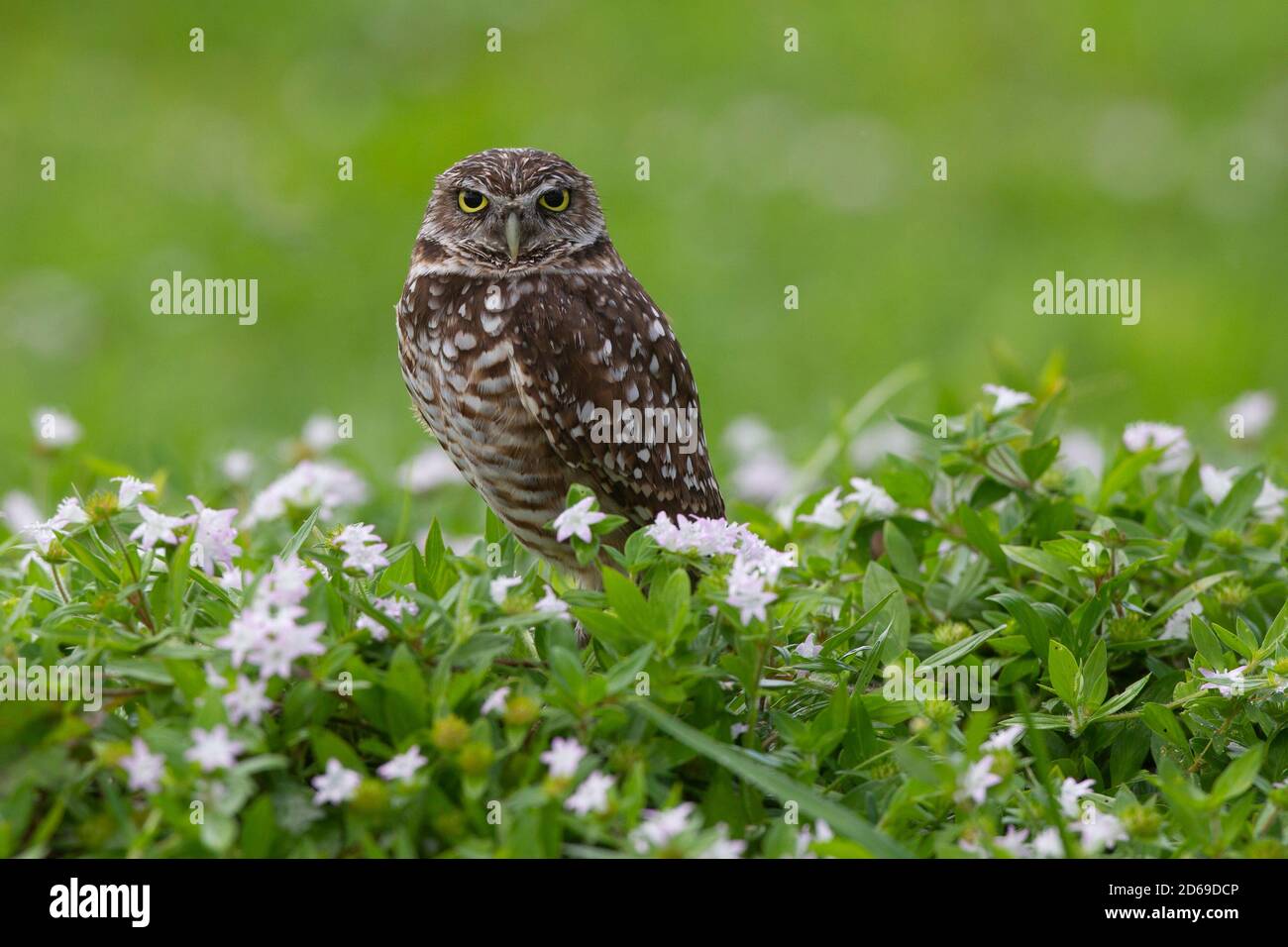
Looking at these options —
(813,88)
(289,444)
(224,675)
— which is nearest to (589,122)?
(813,88)

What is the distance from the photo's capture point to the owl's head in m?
4.03

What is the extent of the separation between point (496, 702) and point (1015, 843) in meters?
0.92

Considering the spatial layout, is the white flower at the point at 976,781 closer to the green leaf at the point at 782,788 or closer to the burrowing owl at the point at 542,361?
the green leaf at the point at 782,788

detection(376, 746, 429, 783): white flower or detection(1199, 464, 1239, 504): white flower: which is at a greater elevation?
detection(1199, 464, 1239, 504): white flower

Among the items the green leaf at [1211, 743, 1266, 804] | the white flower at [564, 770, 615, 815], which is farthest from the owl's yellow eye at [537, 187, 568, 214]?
the green leaf at [1211, 743, 1266, 804]

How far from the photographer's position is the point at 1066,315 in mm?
8422

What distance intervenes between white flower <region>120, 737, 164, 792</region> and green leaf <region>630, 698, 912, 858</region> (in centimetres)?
82

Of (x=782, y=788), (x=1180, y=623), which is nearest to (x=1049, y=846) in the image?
(x=782, y=788)

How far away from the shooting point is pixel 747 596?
2732 millimetres

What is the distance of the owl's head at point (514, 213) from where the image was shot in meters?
4.03

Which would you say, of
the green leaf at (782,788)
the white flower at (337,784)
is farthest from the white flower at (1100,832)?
the white flower at (337,784)

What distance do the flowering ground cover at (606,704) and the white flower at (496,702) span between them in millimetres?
18

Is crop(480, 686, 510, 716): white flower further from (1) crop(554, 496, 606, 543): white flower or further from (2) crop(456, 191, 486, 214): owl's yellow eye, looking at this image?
(2) crop(456, 191, 486, 214): owl's yellow eye

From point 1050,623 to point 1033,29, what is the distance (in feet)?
28.2
